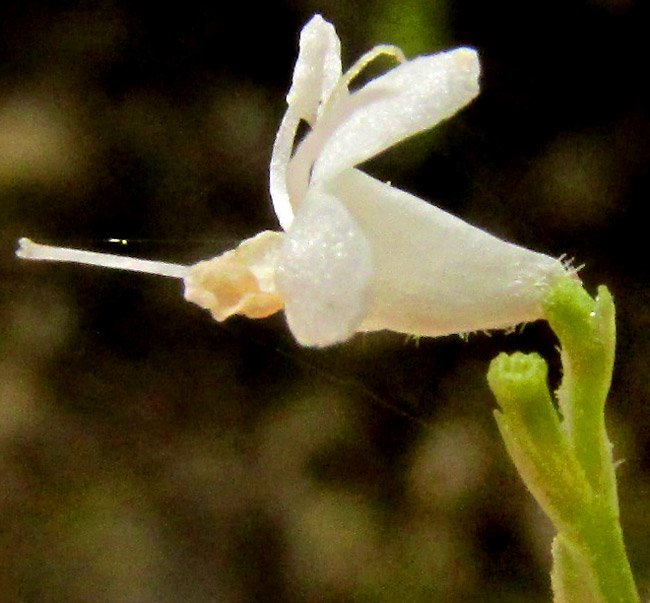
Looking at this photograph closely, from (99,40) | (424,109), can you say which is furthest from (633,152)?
(424,109)

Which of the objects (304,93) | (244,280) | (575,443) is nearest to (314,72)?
(304,93)

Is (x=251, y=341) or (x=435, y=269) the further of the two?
(x=251, y=341)

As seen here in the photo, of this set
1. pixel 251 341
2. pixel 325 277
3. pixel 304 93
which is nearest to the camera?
pixel 325 277

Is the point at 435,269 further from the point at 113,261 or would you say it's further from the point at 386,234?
the point at 113,261

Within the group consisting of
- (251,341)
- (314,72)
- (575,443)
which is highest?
(251,341)

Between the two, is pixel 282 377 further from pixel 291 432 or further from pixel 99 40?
pixel 99 40

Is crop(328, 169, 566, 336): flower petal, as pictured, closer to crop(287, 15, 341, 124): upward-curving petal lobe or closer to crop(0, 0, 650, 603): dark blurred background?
crop(287, 15, 341, 124): upward-curving petal lobe

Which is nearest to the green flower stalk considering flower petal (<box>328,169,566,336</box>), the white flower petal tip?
flower petal (<box>328,169,566,336</box>)
